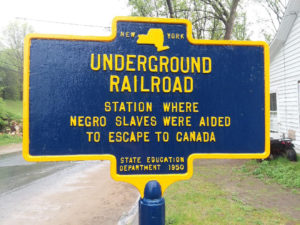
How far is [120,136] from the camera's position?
1.81m

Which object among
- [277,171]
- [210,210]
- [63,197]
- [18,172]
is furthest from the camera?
[18,172]

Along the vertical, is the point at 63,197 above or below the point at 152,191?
below

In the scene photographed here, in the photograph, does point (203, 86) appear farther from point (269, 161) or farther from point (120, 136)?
point (269, 161)

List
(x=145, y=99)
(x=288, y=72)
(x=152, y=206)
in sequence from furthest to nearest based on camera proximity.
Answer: (x=288, y=72) → (x=145, y=99) → (x=152, y=206)

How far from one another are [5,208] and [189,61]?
5104mm

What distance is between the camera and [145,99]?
6.11 feet

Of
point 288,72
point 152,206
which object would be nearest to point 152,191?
point 152,206

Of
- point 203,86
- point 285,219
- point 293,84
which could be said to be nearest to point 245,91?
point 203,86

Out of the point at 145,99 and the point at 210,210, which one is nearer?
the point at 145,99

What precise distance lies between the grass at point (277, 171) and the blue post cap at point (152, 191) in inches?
209

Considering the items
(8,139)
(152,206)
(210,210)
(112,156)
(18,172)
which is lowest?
(18,172)

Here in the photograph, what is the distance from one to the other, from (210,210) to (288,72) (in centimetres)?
729

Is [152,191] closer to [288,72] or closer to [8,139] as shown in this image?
[288,72]

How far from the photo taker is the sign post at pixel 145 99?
1797 mm
